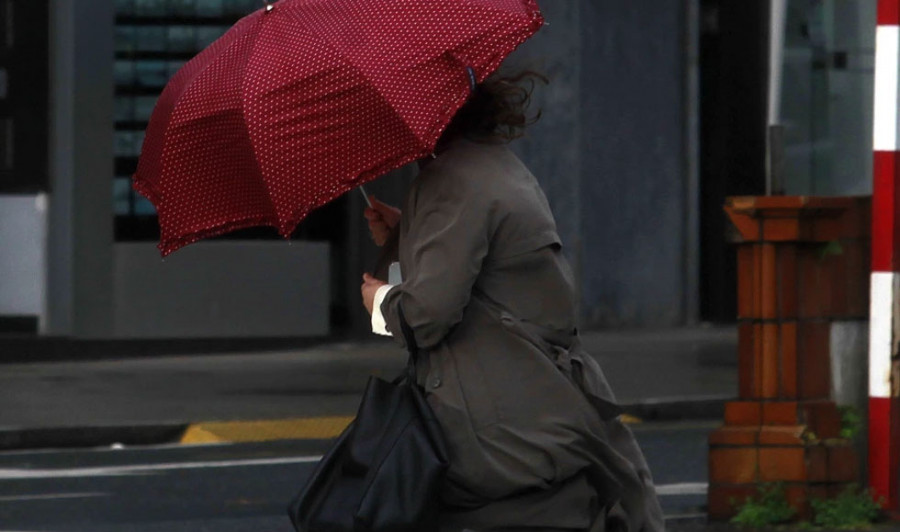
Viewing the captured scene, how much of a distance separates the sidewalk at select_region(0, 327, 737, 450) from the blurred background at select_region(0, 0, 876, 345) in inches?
45.9

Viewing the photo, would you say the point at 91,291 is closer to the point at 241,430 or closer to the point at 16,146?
the point at 16,146

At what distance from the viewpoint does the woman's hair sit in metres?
3.74

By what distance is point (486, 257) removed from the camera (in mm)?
3650

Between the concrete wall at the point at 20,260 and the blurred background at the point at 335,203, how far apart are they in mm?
12

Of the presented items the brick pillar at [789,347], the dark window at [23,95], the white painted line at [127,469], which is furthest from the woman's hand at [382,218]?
the dark window at [23,95]

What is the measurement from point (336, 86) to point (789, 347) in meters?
3.75

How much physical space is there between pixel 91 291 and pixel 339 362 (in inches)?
106

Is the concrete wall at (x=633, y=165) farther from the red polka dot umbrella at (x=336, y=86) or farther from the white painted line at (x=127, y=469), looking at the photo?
the red polka dot umbrella at (x=336, y=86)

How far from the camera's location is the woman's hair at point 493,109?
12.3 ft

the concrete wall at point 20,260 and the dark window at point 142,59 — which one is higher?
the dark window at point 142,59

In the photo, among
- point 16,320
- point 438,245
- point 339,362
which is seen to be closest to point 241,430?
point 339,362

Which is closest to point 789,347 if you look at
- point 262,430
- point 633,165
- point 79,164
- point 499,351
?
point 499,351

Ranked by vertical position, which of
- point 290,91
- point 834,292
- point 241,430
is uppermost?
point 290,91

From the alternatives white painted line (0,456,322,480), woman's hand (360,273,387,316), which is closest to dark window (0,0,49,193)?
white painted line (0,456,322,480)
